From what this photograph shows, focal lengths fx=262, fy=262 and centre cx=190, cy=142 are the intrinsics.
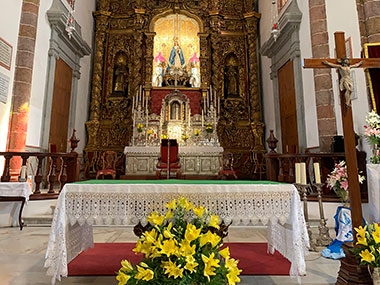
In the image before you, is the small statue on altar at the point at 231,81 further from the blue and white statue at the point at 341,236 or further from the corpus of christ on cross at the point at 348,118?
the corpus of christ on cross at the point at 348,118

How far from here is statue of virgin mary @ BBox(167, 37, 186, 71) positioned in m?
11.5

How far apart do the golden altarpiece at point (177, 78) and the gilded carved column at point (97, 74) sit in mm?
40

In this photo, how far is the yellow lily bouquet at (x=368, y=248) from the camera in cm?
204

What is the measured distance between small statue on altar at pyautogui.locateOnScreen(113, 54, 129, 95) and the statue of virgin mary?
198cm

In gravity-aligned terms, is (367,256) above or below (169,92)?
below

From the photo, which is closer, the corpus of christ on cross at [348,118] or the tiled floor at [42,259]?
the corpus of christ on cross at [348,118]

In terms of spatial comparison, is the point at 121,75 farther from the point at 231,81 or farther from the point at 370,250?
the point at 370,250

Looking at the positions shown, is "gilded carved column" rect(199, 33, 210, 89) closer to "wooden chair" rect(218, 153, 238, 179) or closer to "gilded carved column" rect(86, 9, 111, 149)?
"wooden chair" rect(218, 153, 238, 179)

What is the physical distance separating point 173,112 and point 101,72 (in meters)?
3.75

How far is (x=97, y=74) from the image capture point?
437 inches

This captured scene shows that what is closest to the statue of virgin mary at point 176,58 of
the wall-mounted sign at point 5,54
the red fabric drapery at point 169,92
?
the red fabric drapery at point 169,92

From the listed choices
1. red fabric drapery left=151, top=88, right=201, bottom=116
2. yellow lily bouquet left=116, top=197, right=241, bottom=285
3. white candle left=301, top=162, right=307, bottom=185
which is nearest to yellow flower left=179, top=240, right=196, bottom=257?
yellow lily bouquet left=116, top=197, right=241, bottom=285

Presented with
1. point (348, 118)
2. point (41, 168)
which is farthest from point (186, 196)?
point (41, 168)

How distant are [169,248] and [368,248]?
1668 mm
